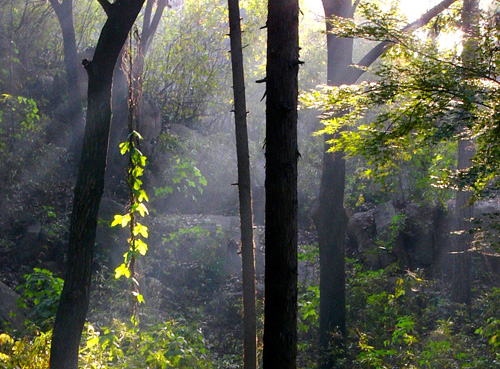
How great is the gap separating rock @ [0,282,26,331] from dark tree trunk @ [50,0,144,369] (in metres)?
2.02

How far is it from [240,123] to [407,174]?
37.3 ft

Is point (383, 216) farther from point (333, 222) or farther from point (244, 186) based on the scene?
point (244, 186)

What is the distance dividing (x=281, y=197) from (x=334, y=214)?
19.7 feet

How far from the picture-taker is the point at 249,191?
6785 mm

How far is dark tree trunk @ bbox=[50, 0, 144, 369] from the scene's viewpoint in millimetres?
5598

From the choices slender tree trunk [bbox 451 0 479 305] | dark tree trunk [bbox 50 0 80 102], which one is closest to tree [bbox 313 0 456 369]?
slender tree trunk [bbox 451 0 479 305]

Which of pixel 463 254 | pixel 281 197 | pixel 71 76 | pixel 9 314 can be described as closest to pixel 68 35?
pixel 71 76

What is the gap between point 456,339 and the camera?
9664mm

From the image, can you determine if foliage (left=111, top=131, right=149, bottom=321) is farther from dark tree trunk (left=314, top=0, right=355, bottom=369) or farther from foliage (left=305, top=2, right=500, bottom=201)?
dark tree trunk (left=314, top=0, right=355, bottom=369)

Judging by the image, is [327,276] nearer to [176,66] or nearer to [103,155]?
[103,155]

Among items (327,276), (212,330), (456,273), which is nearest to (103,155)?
(327,276)

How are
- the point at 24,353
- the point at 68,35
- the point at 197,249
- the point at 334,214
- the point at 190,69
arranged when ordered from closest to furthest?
the point at 24,353 < the point at 334,214 < the point at 197,249 < the point at 68,35 < the point at 190,69

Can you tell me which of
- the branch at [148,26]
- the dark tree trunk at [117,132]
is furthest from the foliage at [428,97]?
the branch at [148,26]

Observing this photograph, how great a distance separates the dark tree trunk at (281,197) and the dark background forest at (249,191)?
14 millimetres
